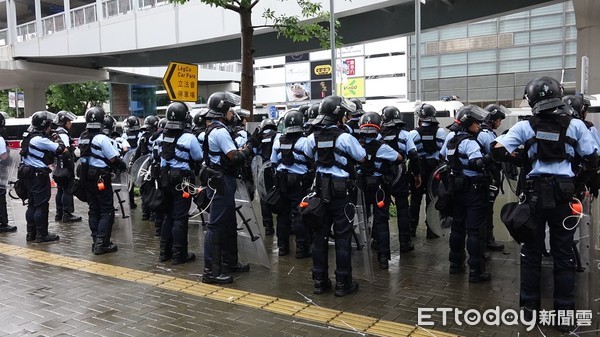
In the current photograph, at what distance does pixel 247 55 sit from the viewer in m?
10.6

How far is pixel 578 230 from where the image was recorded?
544 cm

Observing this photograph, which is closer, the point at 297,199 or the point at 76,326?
the point at 76,326

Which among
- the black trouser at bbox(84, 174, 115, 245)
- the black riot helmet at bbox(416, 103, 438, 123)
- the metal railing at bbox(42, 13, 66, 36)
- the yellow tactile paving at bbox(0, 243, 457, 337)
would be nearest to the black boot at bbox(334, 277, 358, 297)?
the yellow tactile paving at bbox(0, 243, 457, 337)

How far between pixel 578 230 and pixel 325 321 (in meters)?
2.88

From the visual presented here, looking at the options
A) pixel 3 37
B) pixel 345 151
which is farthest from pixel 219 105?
pixel 3 37

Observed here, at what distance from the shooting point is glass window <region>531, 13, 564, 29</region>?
33.9 m

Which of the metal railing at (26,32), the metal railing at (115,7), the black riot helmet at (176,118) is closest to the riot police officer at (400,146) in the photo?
the black riot helmet at (176,118)

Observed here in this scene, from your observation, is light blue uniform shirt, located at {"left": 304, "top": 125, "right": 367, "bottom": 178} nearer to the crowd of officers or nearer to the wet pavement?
the crowd of officers

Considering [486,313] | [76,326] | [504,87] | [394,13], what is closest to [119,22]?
[394,13]

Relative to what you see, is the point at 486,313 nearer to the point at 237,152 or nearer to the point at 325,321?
the point at 325,321

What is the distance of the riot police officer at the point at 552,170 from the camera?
14.3 ft

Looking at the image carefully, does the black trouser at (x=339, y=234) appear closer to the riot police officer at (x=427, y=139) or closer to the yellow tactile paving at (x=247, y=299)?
the yellow tactile paving at (x=247, y=299)

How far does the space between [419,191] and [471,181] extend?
7.46ft

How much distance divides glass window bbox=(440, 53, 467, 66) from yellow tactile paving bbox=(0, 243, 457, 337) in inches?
1437
